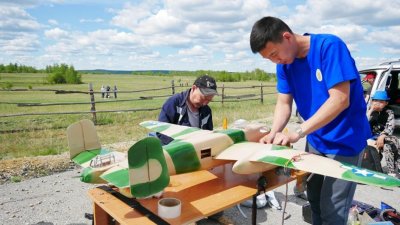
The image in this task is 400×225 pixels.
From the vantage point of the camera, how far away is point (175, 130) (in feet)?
12.4

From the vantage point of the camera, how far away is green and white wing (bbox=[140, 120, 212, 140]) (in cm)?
352

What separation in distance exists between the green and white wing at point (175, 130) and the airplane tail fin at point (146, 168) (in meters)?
1.06

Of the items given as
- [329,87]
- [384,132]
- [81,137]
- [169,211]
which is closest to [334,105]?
[329,87]

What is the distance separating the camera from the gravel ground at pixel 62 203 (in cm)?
406

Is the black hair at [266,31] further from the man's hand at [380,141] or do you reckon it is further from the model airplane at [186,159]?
the man's hand at [380,141]

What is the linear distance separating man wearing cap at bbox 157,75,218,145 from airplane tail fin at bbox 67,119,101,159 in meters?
1.11

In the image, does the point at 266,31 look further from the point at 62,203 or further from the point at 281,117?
the point at 62,203

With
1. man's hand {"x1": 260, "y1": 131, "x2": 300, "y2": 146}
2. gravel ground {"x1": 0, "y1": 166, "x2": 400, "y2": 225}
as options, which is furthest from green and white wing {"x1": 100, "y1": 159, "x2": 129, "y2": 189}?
gravel ground {"x1": 0, "y1": 166, "x2": 400, "y2": 225}

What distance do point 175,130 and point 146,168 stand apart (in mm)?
1551

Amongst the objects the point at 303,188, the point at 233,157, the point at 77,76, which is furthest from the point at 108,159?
the point at 77,76

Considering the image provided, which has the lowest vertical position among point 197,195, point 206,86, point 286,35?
point 197,195

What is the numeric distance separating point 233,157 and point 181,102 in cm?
135

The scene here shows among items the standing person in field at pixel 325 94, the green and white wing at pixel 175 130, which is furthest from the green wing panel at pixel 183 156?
the standing person in field at pixel 325 94

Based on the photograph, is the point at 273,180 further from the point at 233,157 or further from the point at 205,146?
the point at 205,146
